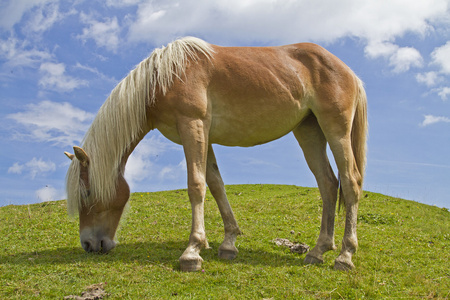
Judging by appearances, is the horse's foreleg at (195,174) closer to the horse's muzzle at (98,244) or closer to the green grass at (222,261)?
the green grass at (222,261)

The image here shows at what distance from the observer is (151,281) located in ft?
17.3

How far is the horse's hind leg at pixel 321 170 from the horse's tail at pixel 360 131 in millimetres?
279

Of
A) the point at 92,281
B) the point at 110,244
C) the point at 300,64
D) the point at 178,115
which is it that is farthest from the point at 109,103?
the point at 300,64

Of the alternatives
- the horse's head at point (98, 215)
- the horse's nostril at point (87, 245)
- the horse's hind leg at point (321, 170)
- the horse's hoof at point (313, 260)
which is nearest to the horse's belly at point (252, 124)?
the horse's hind leg at point (321, 170)

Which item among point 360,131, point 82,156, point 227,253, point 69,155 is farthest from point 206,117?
point 360,131

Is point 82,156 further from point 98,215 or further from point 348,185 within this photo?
point 348,185

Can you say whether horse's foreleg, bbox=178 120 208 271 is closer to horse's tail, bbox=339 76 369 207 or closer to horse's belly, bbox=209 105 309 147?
horse's belly, bbox=209 105 309 147

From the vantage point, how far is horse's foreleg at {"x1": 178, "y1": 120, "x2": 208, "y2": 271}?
578cm

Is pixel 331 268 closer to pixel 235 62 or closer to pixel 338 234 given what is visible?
pixel 338 234

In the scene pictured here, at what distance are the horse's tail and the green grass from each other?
1696 mm

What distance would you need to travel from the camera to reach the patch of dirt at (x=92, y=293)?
465cm

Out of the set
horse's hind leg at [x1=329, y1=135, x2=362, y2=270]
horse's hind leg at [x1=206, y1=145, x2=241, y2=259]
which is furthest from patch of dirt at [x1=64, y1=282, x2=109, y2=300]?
horse's hind leg at [x1=329, y1=135, x2=362, y2=270]

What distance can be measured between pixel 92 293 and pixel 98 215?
186cm

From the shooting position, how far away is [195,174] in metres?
5.80
